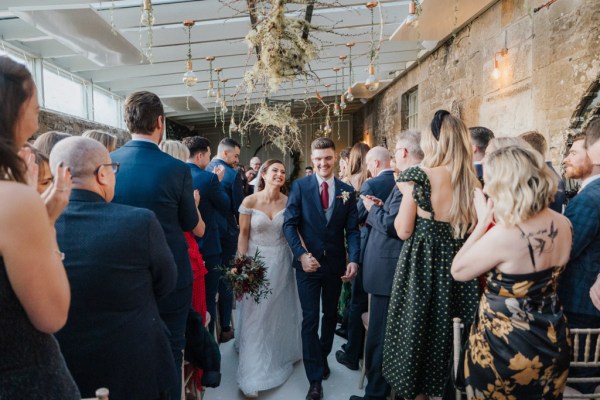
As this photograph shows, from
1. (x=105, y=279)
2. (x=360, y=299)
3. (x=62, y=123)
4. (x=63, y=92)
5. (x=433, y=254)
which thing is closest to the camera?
(x=105, y=279)

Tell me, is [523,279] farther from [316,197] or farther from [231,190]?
[231,190]

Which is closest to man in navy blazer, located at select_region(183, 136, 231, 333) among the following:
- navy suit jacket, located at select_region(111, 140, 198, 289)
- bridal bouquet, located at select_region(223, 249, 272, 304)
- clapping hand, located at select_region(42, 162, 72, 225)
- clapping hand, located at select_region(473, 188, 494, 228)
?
bridal bouquet, located at select_region(223, 249, 272, 304)

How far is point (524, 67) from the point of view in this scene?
4973 millimetres

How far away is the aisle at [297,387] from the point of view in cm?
318

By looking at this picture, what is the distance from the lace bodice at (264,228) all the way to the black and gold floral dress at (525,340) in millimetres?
1945

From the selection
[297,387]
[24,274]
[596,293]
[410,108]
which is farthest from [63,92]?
[596,293]

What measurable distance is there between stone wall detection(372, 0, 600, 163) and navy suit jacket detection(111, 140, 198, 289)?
2.08 metres

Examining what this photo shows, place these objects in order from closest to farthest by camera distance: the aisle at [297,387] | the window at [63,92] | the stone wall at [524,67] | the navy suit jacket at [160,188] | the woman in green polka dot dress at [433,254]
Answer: the navy suit jacket at [160,188] < the woman in green polka dot dress at [433,254] < the aisle at [297,387] < the stone wall at [524,67] < the window at [63,92]

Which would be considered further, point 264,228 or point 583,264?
point 264,228

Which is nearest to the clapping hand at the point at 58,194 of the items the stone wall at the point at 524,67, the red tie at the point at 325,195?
the red tie at the point at 325,195

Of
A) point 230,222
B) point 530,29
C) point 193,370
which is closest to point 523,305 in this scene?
point 193,370

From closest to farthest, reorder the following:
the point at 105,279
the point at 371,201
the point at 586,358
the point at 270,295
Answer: the point at 105,279, the point at 586,358, the point at 371,201, the point at 270,295

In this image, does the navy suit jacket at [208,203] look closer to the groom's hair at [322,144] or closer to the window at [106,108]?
the groom's hair at [322,144]

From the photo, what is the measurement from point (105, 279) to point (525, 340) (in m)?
1.67
